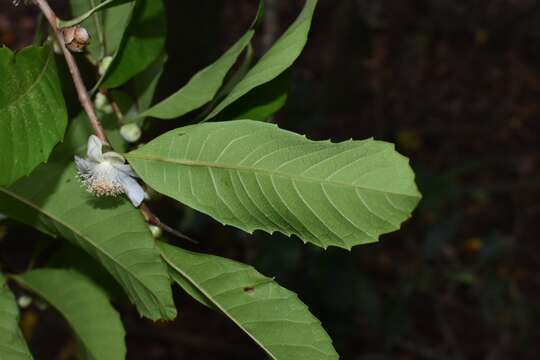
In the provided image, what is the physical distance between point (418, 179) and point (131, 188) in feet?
7.93

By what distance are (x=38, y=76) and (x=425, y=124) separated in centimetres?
407

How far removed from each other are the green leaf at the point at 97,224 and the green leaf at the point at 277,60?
0.62ft

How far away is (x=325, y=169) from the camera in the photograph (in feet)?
2.40

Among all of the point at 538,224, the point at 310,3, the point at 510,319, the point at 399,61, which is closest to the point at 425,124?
the point at 399,61

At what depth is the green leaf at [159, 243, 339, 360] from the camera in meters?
0.80

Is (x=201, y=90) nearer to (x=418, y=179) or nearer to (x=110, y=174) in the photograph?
(x=110, y=174)

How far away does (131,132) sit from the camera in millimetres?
991

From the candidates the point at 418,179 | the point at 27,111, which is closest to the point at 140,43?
the point at 27,111

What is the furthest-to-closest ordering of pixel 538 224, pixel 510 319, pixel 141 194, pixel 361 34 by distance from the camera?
pixel 538 224
pixel 361 34
pixel 510 319
pixel 141 194

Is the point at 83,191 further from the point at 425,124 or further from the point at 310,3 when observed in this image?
the point at 425,124

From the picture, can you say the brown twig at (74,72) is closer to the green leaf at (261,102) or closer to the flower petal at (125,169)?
the flower petal at (125,169)

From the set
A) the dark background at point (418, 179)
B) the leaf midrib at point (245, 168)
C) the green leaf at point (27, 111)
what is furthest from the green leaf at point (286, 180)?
the dark background at point (418, 179)

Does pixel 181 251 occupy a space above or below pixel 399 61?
above

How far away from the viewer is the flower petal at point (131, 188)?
2.83ft
